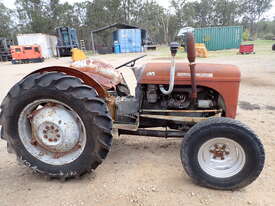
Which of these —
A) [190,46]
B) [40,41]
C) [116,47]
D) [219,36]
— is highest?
[40,41]

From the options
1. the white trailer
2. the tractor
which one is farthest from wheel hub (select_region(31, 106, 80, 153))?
the white trailer

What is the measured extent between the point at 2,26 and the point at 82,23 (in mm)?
12203

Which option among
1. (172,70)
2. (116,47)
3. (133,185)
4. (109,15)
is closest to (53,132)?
(133,185)

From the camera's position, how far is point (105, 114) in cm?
224

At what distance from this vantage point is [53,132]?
7.95 ft

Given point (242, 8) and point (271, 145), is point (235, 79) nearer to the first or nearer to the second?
point (271, 145)

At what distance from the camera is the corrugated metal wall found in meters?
25.6

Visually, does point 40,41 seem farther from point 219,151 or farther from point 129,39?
point 219,151

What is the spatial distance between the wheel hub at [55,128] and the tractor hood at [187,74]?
2.92 feet

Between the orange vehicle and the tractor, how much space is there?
17.8 metres

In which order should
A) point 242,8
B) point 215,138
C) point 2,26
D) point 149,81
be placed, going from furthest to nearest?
point 242,8 < point 2,26 < point 149,81 < point 215,138

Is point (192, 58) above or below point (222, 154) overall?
above

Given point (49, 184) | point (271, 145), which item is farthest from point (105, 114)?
point (271, 145)

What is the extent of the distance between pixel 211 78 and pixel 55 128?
172cm
